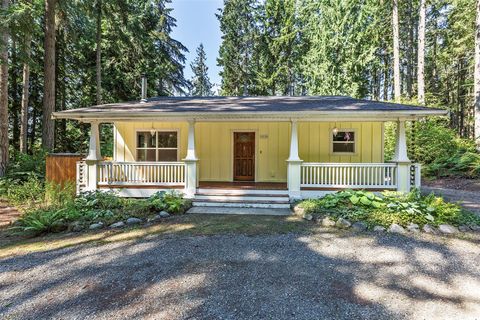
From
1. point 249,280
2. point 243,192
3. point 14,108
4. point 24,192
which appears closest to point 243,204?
point 243,192

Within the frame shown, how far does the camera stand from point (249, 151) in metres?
9.16

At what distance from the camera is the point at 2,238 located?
188 inches

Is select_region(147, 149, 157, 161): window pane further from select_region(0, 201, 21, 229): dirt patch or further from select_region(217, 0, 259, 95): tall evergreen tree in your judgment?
select_region(217, 0, 259, 95): tall evergreen tree

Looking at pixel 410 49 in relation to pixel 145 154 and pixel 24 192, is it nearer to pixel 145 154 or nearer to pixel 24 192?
pixel 145 154

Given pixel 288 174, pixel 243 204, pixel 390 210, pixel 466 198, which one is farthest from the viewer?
pixel 466 198

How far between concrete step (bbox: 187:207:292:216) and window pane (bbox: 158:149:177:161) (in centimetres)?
266

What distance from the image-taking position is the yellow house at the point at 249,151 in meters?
7.16

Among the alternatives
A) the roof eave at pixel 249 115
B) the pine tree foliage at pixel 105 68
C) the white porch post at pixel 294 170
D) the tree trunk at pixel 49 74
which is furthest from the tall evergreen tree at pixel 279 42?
the white porch post at pixel 294 170

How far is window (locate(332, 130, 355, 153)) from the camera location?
8.66 meters

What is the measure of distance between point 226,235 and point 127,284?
2.04 metres

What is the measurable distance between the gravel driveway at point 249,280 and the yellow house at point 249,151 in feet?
9.64

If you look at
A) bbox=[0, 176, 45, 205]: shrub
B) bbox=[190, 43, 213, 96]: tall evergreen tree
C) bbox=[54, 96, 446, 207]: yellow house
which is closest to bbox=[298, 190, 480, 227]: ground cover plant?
bbox=[54, 96, 446, 207]: yellow house

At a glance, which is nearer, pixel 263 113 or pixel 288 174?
pixel 263 113

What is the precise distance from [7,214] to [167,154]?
14.3ft
